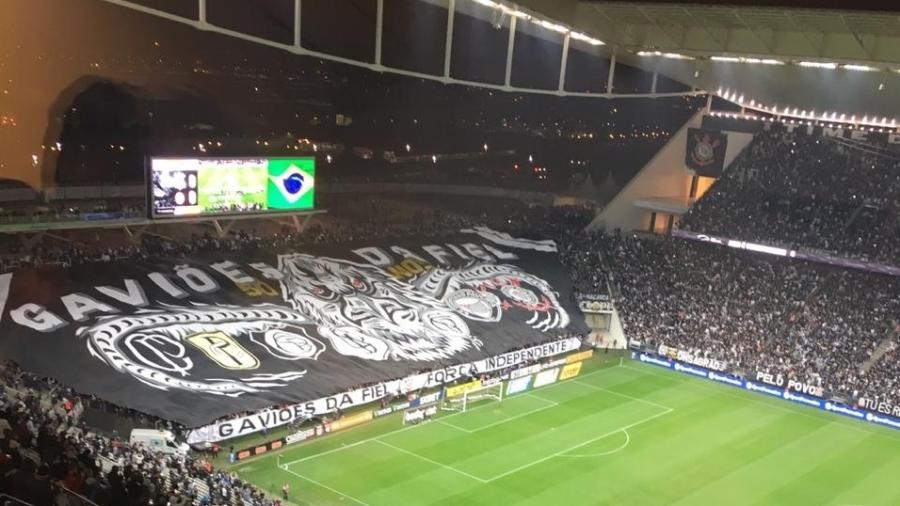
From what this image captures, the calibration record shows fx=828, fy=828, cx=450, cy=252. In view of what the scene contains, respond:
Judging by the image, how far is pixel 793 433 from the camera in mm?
29750

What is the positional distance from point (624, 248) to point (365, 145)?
1583 centimetres

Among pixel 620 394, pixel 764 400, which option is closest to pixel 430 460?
pixel 620 394

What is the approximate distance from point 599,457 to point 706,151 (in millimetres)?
26819

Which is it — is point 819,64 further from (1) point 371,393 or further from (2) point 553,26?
(1) point 371,393

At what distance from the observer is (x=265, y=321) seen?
28.4 m

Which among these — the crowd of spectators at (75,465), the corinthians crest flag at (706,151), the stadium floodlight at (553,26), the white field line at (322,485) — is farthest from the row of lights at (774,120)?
the crowd of spectators at (75,465)

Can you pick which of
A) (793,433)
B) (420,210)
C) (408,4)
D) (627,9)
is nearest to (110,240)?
(408,4)

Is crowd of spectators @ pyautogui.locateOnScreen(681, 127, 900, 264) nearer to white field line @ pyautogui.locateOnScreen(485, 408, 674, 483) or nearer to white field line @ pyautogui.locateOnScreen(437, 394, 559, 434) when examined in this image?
white field line @ pyautogui.locateOnScreen(485, 408, 674, 483)

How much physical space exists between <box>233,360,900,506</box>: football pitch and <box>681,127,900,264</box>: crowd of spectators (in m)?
11.4

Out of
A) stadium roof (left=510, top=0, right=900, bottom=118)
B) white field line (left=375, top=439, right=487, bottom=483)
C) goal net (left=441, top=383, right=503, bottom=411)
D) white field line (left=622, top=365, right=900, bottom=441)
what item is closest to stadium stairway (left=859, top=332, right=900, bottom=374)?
white field line (left=622, top=365, right=900, bottom=441)

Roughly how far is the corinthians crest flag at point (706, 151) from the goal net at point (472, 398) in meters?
23.4

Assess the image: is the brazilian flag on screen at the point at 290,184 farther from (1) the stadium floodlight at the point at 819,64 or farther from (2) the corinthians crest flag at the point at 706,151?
(2) the corinthians crest flag at the point at 706,151

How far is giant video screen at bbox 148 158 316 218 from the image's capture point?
26.7 metres

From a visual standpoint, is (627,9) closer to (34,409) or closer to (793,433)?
(793,433)
